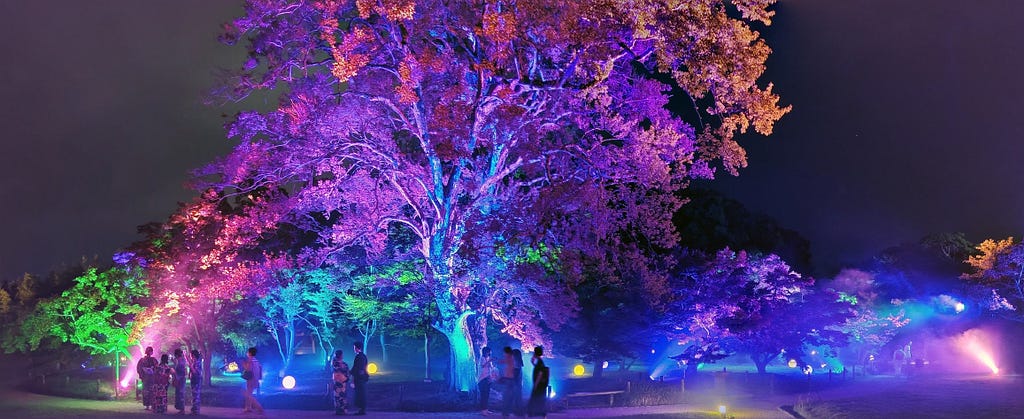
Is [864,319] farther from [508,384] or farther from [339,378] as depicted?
[339,378]

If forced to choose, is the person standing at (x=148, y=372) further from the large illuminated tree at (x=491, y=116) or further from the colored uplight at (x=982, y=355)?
the colored uplight at (x=982, y=355)

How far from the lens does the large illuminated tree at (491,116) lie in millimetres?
18391

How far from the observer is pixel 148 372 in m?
20.5

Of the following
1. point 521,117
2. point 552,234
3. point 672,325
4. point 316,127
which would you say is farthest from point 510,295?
point 672,325

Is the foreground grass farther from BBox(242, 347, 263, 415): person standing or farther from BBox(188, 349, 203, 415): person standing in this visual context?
BBox(188, 349, 203, 415): person standing

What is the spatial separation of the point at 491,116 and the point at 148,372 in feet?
36.2

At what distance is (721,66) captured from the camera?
18062 millimetres

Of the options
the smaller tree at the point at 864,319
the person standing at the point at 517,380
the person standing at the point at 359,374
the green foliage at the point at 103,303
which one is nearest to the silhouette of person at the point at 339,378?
the person standing at the point at 359,374

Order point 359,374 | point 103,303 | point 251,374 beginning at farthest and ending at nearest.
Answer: point 103,303
point 251,374
point 359,374

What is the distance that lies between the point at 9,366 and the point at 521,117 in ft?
203

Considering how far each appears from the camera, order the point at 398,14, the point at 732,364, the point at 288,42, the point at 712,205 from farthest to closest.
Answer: the point at 732,364 → the point at 712,205 → the point at 288,42 → the point at 398,14

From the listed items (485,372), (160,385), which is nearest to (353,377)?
(485,372)

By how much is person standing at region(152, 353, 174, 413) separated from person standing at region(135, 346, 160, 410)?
264mm

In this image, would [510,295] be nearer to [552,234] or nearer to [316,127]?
[552,234]
